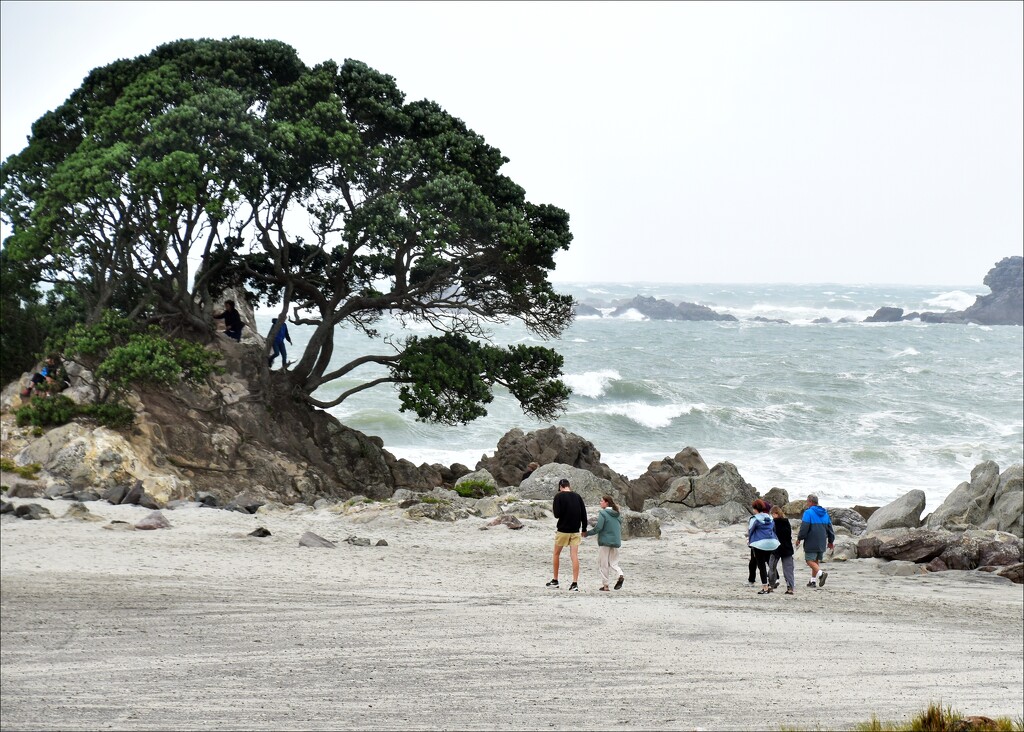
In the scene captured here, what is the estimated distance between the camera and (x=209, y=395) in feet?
85.6

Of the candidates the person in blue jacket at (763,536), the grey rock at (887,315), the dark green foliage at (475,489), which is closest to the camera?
the person in blue jacket at (763,536)

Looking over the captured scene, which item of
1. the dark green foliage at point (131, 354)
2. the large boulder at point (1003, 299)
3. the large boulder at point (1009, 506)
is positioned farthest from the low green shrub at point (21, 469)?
the large boulder at point (1003, 299)

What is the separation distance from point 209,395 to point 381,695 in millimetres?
15790

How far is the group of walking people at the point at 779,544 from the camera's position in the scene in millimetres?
17219

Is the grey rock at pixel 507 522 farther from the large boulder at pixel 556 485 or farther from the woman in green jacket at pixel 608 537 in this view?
the woman in green jacket at pixel 608 537

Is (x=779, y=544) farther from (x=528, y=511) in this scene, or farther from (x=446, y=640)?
(x=528, y=511)

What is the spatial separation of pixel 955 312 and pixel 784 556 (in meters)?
140

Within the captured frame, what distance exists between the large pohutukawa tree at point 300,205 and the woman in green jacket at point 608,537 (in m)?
9.60

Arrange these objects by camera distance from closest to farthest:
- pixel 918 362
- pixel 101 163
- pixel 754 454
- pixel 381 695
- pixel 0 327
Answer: pixel 381 695, pixel 101 163, pixel 0 327, pixel 754 454, pixel 918 362

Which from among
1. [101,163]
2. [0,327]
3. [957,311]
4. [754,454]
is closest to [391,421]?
[754,454]

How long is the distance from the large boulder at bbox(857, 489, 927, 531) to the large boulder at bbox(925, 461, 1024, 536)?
382 mm

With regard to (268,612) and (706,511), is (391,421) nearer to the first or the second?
(706,511)

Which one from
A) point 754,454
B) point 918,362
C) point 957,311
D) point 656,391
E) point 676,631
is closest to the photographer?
point 676,631

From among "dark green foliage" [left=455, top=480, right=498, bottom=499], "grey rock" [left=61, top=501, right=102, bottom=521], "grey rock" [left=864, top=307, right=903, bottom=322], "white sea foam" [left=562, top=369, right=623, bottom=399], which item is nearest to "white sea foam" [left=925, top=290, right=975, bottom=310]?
"grey rock" [left=864, top=307, right=903, bottom=322]
